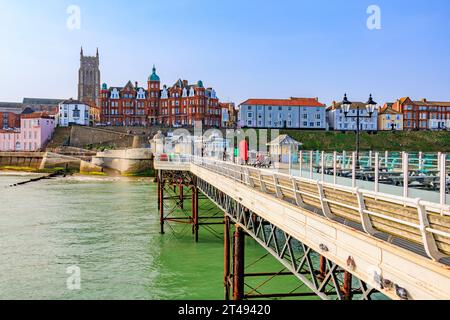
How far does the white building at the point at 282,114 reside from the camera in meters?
123

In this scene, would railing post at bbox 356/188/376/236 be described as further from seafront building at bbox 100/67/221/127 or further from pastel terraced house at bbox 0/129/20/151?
pastel terraced house at bbox 0/129/20/151

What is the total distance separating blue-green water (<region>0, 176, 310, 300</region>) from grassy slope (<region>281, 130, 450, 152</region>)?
7291 centimetres

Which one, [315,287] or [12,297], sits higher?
[315,287]

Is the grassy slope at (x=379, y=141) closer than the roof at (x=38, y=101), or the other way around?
the grassy slope at (x=379, y=141)

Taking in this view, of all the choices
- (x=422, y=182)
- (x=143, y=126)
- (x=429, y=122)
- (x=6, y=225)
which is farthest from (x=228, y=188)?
(x=429, y=122)

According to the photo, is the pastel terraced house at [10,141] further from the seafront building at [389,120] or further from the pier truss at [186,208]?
the seafront building at [389,120]

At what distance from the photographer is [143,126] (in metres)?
119

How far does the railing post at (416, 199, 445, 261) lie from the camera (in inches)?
221

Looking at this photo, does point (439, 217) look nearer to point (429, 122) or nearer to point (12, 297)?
point (12, 297)

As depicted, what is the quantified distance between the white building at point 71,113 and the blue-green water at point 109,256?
88715mm

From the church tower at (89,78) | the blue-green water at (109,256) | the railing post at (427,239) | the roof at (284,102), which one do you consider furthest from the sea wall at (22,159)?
the church tower at (89,78)

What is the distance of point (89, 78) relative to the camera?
637ft

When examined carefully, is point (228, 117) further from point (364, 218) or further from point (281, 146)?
point (364, 218)
